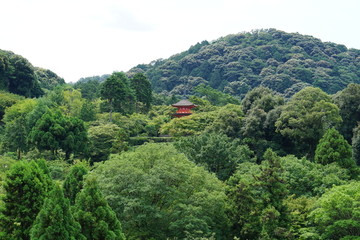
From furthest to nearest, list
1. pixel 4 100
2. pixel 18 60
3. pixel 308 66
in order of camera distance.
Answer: pixel 308 66
pixel 18 60
pixel 4 100

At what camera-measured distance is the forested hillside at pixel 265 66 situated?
80.8 meters

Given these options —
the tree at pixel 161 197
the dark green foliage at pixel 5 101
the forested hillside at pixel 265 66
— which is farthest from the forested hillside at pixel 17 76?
the forested hillside at pixel 265 66

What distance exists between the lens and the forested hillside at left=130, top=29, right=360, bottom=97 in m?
80.8

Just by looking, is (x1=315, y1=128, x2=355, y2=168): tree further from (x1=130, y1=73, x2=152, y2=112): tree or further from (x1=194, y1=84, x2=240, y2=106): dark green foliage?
(x1=194, y1=84, x2=240, y2=106): dark green foliage

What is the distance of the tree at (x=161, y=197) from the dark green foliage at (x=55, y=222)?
4172mm

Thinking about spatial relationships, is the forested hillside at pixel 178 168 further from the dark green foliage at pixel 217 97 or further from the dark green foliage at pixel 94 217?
the dark green foliage at pixel 217 97

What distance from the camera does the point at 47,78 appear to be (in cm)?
6912

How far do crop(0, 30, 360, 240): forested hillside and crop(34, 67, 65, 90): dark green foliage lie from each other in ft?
35.5

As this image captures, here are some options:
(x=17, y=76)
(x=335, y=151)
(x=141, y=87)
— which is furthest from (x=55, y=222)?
(x=17, y=76)

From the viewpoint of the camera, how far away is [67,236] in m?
11.5

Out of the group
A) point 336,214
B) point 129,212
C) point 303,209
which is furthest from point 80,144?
point 336,214

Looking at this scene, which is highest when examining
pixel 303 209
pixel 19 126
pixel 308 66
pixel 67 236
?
pixel 308 66

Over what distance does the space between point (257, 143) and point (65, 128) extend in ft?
48.6

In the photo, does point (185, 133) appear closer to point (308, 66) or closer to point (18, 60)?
point (18, 60)
